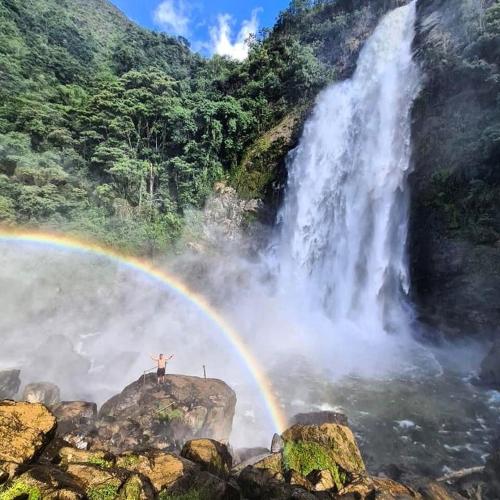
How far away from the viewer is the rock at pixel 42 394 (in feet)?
44.5

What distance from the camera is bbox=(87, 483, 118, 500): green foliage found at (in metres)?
5.86

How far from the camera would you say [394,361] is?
67.8 ft

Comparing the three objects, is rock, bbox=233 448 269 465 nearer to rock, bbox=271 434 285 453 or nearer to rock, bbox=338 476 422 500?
rock, bbox=271 434 285 453

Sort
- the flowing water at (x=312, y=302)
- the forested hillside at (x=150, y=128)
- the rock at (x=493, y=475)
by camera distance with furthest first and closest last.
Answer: the forested hillside at (x=150, y=128), the flowing water at (x=312, y=302), the rock at (x=493, y=475)

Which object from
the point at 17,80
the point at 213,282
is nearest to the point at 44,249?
the point at 213,282

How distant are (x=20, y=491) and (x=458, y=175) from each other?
996 inches

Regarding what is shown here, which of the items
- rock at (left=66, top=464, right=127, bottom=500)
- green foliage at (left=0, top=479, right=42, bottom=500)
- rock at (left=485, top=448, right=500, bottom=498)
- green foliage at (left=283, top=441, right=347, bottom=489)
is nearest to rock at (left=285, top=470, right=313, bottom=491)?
green foliage at (left=283, top=441, right=347, bottom=489)

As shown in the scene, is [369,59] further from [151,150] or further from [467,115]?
[151,150]

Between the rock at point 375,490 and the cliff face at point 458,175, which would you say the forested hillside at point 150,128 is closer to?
the cliff face at point 458,175

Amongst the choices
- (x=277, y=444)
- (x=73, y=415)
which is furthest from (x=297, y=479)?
(x=73, y=415)

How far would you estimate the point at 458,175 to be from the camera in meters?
23.2

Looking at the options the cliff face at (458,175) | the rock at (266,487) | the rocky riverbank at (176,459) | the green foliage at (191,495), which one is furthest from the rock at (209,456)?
the cliff face at (458,175)

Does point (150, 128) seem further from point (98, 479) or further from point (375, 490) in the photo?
point (375, 490)

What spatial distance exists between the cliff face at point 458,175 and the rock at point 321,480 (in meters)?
17.6
